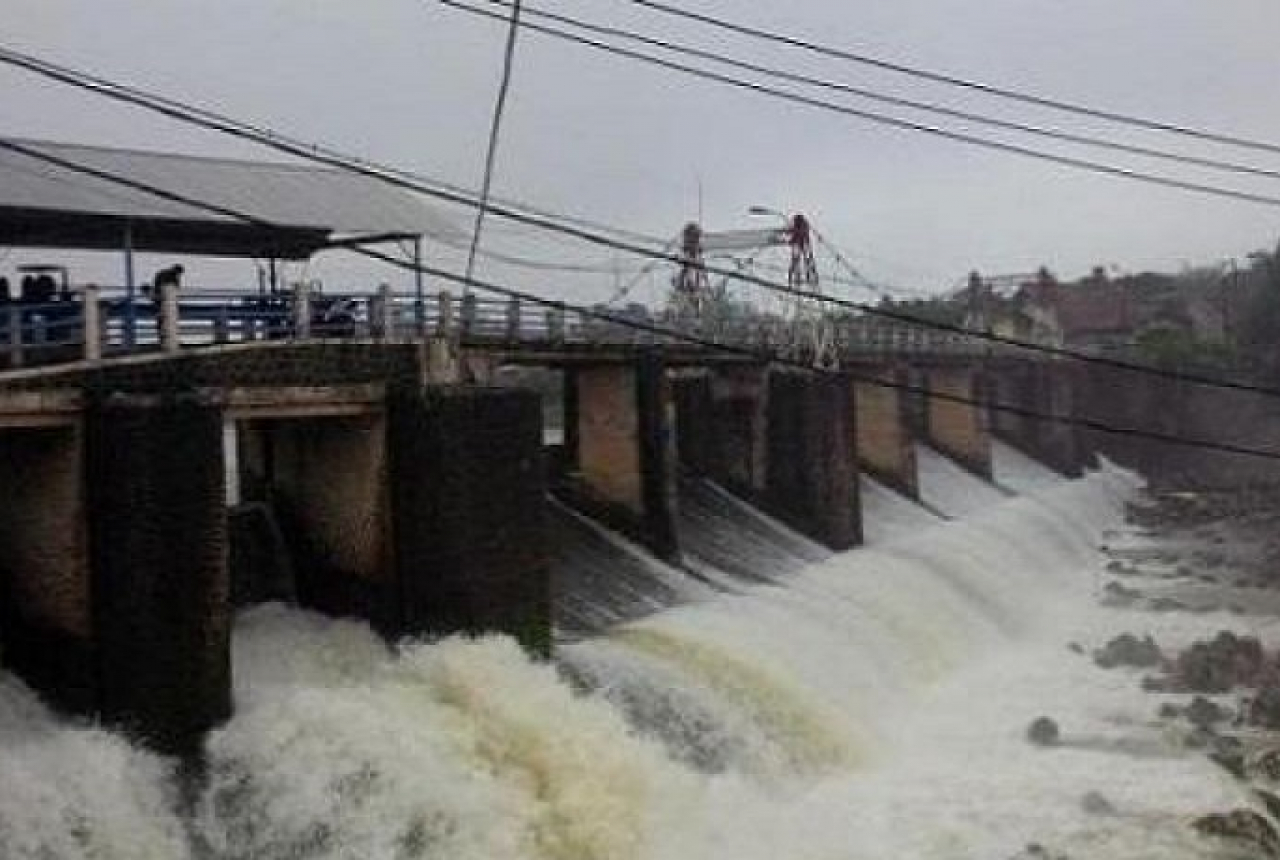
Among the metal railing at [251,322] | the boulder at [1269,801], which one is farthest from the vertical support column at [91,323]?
the boulder at [1269,801]

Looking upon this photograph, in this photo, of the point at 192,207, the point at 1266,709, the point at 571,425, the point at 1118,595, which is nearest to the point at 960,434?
the point at 1118,595

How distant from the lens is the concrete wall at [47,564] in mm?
13336

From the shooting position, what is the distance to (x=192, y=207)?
54.6ft

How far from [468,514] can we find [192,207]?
467 cm

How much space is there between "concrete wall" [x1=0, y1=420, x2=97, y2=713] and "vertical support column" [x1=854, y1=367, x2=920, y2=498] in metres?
26.0

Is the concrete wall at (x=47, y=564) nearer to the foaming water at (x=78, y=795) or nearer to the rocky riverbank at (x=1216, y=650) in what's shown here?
the foaming water at (x=78, y=795)

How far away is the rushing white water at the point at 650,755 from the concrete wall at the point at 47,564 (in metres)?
0.51

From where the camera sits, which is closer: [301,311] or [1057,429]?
[301,311]

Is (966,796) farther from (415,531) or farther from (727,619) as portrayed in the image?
(415,531)

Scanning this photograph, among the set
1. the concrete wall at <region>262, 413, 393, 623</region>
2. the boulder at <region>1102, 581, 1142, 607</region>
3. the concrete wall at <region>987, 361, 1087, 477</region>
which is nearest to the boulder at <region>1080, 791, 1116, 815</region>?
the concrete wall at <region>262, 413, 393, 623</region>

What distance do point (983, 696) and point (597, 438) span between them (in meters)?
7.60

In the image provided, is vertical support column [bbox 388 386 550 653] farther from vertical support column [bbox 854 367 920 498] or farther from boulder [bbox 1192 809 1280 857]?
vertical support column [bbox 854 367 920 498]

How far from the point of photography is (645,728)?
1628 centimetres

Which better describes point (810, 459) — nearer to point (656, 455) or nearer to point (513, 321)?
point (656, 455)
